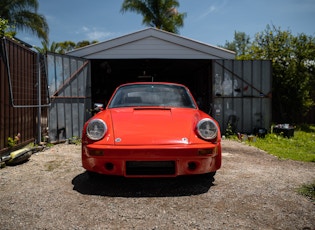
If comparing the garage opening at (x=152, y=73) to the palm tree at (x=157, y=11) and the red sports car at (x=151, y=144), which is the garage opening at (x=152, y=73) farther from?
the palm tree at (x=157, y=11)

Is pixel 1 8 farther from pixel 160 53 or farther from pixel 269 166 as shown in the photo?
pixel 269 166

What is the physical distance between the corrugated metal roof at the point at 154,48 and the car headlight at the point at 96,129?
6.14 m

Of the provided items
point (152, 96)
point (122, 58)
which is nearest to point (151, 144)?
point (152, 96)

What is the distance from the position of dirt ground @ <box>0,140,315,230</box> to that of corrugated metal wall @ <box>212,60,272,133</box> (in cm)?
486

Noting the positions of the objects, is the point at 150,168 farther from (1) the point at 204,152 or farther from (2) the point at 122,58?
(2) the point at 122,58

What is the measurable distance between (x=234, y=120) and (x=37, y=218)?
7.70 meters

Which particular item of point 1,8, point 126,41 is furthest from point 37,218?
point 1,8

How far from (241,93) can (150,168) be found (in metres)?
6.95

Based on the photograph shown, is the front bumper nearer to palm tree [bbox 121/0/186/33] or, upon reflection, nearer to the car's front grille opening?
the car's front grille opening

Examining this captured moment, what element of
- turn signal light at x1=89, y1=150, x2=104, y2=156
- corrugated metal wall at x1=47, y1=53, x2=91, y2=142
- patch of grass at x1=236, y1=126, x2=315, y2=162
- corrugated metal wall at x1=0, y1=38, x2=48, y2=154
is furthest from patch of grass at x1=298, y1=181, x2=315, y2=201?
corrugated metal wall at x1=47, y1=53, x2=91, y2=142

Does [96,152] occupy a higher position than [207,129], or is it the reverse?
[207,129]

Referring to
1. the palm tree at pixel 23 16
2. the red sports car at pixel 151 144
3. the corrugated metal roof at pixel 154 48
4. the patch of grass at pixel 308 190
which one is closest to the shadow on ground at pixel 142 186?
the red sports car at pixel 151 144

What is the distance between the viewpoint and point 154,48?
29.3 ft

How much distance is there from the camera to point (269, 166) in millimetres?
4512
